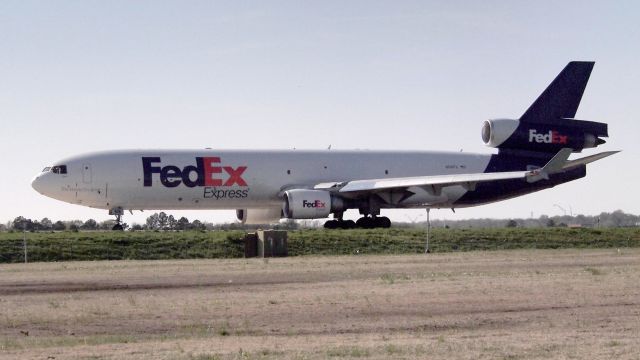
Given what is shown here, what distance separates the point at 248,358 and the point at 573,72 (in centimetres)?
4931

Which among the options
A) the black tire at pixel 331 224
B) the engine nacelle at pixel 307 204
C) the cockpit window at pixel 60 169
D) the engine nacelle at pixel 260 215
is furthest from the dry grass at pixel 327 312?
the engine nacelle at pixel 260 215

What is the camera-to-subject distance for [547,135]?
5850 cm

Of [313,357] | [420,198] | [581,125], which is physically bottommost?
[313,357]

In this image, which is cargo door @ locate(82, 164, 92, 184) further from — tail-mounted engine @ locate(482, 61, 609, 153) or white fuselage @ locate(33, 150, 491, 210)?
tail-mounted engine @ locate(482, 61, 609, 153)

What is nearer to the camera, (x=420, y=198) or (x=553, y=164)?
(x=553, y=164)

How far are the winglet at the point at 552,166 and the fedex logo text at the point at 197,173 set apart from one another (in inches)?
592

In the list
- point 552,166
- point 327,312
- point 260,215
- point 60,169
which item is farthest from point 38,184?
point 327,312

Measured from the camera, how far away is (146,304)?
20.3 metres

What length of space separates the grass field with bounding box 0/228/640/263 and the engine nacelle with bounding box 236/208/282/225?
35.5ft

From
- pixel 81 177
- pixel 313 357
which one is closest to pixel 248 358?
pixel 313 357

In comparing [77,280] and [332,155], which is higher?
[332,155]

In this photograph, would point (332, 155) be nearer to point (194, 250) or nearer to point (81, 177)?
point (81, 177)

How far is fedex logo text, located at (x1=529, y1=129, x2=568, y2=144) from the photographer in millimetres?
58250

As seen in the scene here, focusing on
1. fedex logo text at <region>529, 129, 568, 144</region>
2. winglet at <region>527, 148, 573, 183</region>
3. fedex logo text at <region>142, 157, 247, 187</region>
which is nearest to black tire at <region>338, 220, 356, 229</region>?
fedex logo text at <region>142, 157, 247, 187</region>
